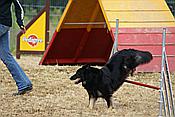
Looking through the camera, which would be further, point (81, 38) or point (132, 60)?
point (81, 38)

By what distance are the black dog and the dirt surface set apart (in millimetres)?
203

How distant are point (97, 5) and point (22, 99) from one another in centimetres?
507

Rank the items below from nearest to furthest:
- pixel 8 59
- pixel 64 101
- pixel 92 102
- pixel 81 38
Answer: pixel 92 102 < pixel 64 101 < pixel 8 59 < pixel 81 38

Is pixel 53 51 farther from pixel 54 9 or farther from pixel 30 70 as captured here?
pixel 54 9

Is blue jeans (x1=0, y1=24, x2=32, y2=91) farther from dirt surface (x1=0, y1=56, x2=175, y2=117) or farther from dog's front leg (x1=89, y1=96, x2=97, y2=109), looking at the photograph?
dog's front leg (x1=89, y1=96, x2=97, y2=109)

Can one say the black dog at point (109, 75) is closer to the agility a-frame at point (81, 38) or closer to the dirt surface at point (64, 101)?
the dirt surface at point (64, 101)

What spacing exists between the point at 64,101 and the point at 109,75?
0.80 meters

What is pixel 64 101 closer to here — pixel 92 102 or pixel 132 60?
pixel 92 102

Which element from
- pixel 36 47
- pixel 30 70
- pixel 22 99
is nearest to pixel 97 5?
pixel 30 70

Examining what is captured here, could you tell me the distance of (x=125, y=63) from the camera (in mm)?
7668

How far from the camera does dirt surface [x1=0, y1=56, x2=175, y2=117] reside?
718 centimetres

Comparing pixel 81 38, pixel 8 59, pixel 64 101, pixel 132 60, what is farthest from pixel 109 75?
pixel 81 38

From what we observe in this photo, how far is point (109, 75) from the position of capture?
25.0ft

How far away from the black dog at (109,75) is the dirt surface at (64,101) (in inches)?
8.0
